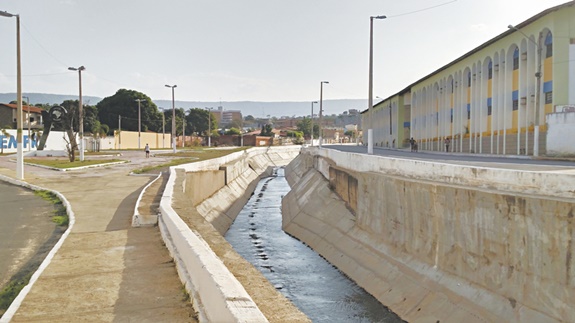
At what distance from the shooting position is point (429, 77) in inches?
2115

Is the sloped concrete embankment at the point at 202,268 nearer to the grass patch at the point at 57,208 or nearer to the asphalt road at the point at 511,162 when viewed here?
the grass patch at the point at 57,208

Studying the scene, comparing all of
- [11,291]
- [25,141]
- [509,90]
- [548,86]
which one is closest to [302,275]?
[11,291]

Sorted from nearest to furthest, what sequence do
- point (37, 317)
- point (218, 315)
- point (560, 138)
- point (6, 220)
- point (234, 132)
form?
point (218, 315)
point (37, 317)
point (6, 220)
point (560, 138)
point (234, 132)

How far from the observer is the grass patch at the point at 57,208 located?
13238mm

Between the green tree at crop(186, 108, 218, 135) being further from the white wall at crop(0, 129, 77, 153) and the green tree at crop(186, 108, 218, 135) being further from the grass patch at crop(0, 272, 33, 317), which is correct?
the grass patch at crop(0, 272, 33, 317)

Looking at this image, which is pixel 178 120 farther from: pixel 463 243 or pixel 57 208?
pixel 463 243

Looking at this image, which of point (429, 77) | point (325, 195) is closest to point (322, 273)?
point (325, 195)

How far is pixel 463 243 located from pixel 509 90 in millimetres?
24605

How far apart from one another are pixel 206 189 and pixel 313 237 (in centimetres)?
817

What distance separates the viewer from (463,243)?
12.9 metres

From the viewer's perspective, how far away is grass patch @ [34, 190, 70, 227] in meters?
13.2

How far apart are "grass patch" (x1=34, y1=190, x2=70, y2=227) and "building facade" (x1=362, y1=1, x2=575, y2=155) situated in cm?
1833

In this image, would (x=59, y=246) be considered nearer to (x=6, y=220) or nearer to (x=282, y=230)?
(x=6, y=220)

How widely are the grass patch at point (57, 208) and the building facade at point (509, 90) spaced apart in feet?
60.2
